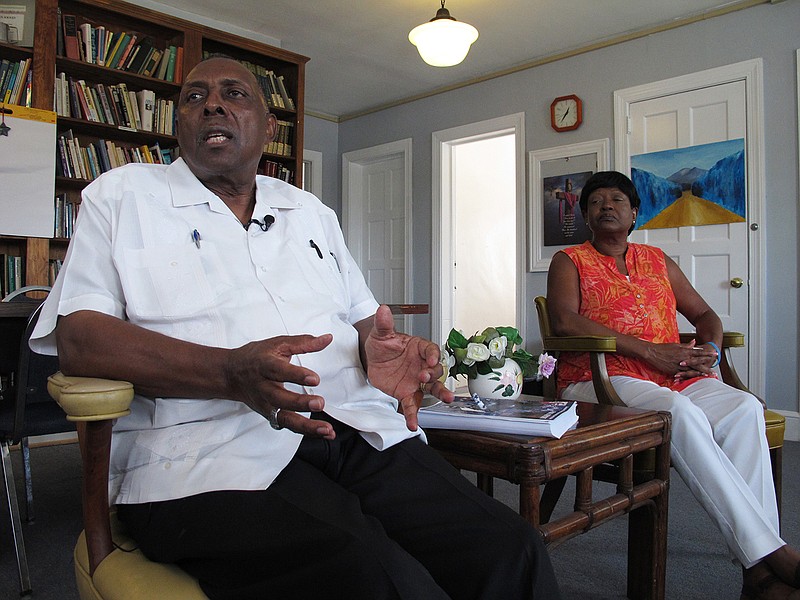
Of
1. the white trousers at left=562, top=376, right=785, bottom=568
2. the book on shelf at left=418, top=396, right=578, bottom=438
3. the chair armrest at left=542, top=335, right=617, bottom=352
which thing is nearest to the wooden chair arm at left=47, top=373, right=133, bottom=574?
the book on shelf at left=418, top=396, right=578, bottom=438

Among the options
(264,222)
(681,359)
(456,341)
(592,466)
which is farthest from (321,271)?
(681,359)

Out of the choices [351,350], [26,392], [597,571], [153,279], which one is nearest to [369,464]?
[351,350]

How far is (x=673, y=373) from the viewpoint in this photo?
6.68 feet

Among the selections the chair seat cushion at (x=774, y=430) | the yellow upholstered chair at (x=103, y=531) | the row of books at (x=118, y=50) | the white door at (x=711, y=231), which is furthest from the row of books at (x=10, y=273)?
Answer: the white door at (x=711, y=231)

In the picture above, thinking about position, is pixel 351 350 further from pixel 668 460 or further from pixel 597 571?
pixel 597 571

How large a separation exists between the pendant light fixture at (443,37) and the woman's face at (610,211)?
6.66ft

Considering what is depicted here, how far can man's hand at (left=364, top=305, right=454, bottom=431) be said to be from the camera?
100 cm

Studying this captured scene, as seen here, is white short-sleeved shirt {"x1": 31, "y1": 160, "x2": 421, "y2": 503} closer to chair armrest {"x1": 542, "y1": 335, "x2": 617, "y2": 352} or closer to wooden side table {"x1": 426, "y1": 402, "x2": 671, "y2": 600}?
wooden side table {"x1": 426, "y1": 402, "x2": 671, "y2": 600}

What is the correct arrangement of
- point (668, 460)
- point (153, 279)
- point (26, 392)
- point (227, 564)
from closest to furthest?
point (227, 564) → point (153, 279) → point (668, 460) → point (26, 392)

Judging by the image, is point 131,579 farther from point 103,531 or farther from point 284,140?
point 284,140

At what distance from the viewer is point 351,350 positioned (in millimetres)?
1209

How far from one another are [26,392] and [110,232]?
104 cm

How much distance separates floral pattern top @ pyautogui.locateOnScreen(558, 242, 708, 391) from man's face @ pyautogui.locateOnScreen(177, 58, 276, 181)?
136cm

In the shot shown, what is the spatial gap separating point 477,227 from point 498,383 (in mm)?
5751
